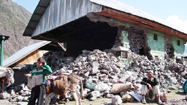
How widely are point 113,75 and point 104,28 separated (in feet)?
20.8

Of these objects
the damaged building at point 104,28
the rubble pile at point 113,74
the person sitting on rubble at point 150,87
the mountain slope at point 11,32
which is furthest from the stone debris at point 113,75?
the mountain slope at point 11,32

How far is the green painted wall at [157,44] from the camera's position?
34.5 ft

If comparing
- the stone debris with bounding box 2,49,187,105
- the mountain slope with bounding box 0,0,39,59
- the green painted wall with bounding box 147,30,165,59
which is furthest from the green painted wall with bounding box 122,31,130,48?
the mountain slope with bounding box 0,0,39,59

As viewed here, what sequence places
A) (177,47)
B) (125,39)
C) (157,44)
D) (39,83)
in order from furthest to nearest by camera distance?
(177,47)
(157,44)
(125,39)
(39,83)

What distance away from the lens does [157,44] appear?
36.4ft

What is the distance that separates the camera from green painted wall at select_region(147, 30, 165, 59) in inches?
414

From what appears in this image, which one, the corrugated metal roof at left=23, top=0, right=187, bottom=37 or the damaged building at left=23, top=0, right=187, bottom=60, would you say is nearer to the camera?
the corrugated metal roof at left=23, top=0, right=187, bottom=37

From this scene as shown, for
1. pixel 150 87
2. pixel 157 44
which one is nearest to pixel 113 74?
pixel 150 87

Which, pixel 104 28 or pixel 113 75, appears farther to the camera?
pixel 104 28

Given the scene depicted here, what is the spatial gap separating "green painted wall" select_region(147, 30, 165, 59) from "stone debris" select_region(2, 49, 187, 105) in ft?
4.33

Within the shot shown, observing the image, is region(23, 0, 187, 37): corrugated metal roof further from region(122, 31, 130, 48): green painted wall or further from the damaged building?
region(122, 31, 130, 48): green painted wall

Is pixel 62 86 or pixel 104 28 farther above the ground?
pixel 104 28

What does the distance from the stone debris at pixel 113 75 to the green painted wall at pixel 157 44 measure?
4.33ft

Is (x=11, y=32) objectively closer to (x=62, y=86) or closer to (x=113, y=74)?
(x=113, y=74)
